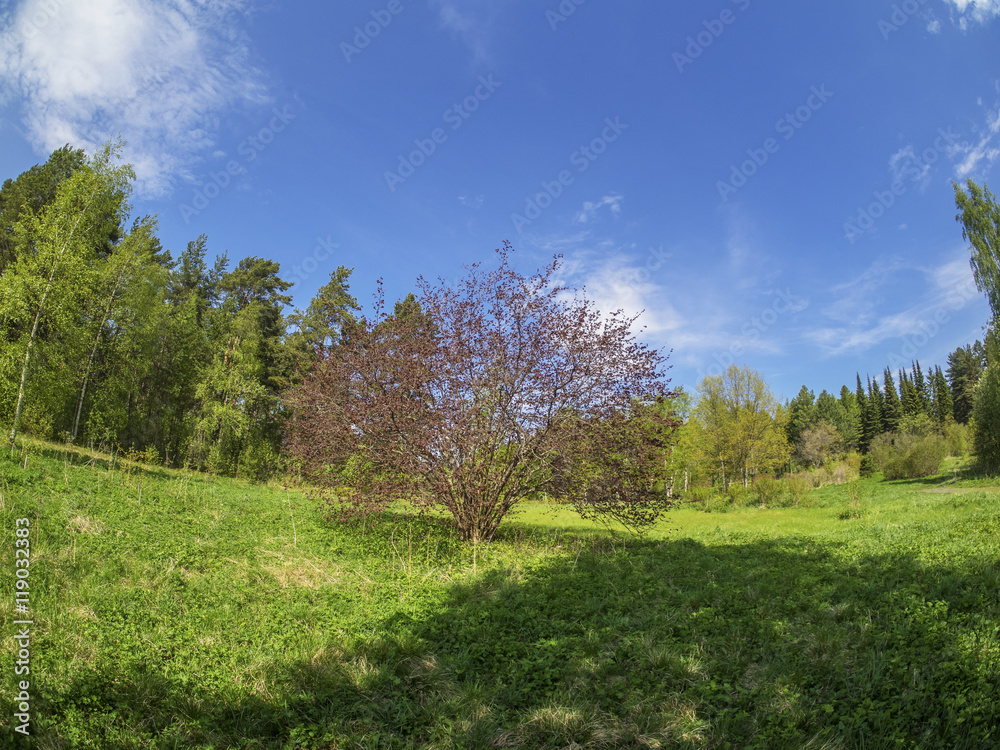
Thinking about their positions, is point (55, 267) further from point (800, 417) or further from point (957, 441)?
point (800, 417)

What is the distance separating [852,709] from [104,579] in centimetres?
734

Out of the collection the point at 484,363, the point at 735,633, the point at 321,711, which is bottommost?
the point at 321,711

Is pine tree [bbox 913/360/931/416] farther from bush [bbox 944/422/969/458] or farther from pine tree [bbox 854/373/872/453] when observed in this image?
bush [bbox 944/422/969/458]

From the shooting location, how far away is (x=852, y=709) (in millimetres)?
3463

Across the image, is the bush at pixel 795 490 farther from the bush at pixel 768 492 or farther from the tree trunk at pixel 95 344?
the tree trunk at pixel 95 344

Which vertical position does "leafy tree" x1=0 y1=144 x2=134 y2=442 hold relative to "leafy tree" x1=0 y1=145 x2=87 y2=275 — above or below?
below

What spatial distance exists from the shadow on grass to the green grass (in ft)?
0.07

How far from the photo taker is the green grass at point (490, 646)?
3.38 meters

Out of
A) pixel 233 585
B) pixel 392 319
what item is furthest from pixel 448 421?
pixel 233 585

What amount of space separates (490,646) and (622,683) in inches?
54.4

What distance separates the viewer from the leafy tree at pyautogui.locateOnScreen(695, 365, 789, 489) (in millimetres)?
33281

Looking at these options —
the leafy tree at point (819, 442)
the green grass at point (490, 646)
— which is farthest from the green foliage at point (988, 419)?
the green grass at point (490, 646)

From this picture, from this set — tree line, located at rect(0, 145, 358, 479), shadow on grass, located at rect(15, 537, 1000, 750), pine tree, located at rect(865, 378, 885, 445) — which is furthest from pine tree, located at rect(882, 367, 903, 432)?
shadow on grass, located at rect(15, 537, 1000, 750)

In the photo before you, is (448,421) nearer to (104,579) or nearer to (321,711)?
(104,579)
